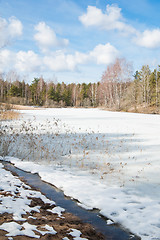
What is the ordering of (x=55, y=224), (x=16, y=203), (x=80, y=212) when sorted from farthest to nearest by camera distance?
(x=80, y=212) → (x=16, y=203) → (x=55, y=224)

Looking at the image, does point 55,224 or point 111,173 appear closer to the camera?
point 55,224

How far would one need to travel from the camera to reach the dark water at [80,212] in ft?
9.00

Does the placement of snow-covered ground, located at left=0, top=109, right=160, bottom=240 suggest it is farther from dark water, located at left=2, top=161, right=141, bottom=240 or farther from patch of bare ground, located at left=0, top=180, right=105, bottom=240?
patch of bare ground, located at left=0, top=180, right=105, bottom=240

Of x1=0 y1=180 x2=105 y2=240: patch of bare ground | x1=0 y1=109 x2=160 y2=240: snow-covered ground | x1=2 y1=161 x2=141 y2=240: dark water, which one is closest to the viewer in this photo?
x1=0 y1=180 x2=105 y2=240: patch of bare ground

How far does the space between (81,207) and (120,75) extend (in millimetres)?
→ 30547

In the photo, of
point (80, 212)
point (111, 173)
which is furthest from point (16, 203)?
point (111, 173)

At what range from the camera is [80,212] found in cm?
333

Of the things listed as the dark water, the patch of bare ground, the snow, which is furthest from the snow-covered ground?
the snow

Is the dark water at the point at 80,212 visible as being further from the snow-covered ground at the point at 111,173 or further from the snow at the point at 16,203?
the snow at the point at 16,203

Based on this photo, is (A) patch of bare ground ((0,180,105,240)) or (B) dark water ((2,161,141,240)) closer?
(A) patch of bare ground ((0,180,105,240))

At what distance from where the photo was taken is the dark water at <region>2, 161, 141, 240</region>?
9.00 ft

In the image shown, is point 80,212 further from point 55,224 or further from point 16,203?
point 16,203

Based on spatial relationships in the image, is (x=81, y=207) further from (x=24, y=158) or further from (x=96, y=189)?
(x=24, y=158)

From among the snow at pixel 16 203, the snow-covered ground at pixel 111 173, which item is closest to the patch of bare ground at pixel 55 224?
the snow at pixel 16 203
